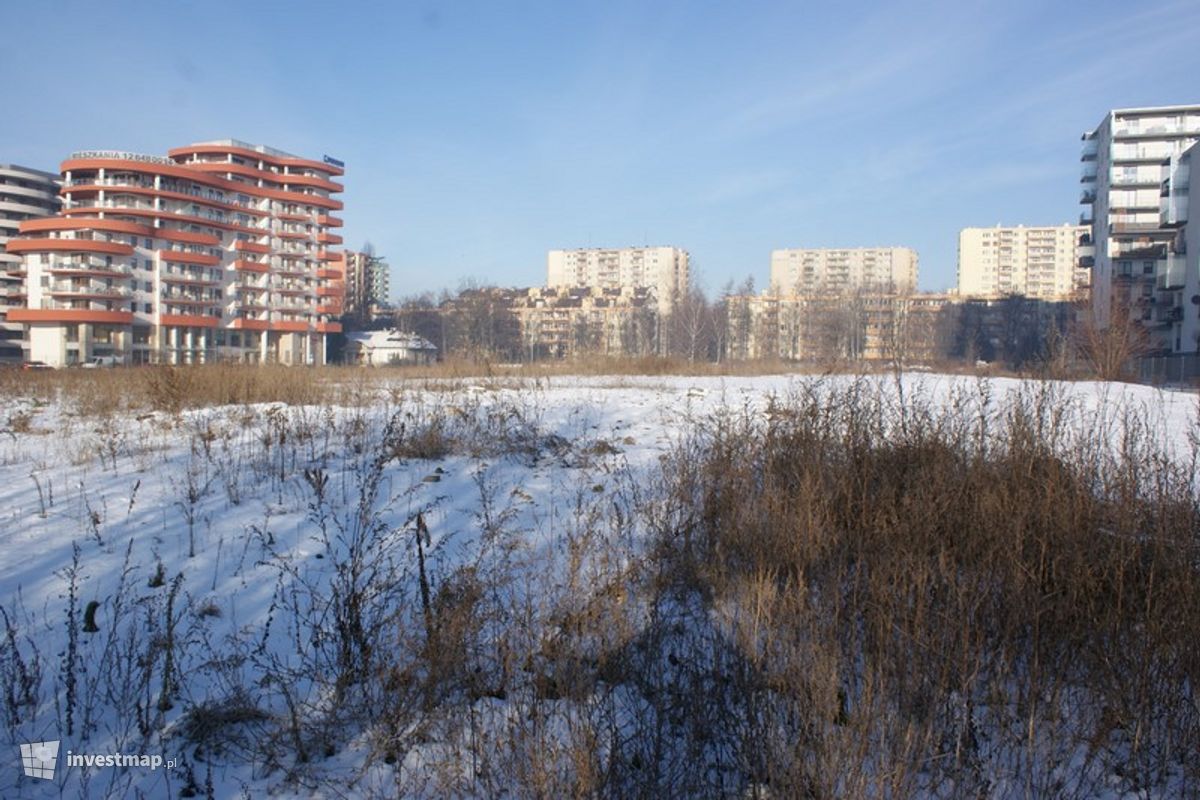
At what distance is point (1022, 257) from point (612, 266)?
6889 cm

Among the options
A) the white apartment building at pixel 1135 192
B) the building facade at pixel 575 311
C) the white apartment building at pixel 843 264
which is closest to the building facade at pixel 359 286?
the building facade at pixel 575 311

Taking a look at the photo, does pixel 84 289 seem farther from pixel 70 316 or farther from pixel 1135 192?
pixel 1135 192

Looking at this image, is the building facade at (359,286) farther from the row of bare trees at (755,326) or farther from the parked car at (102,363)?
the parked car at (102,363)

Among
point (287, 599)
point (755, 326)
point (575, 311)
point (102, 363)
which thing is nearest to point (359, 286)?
point (575, 311)

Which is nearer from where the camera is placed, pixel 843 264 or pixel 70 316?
pixel 70 316

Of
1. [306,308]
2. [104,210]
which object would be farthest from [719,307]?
[104,210]

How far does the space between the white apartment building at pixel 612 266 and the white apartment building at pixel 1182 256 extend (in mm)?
79728

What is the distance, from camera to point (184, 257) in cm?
6297

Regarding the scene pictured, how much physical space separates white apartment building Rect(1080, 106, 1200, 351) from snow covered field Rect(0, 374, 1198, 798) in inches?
2550

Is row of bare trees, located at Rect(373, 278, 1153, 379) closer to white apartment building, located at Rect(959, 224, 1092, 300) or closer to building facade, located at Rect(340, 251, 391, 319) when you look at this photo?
building facade, located at Rect(340, 251, 391, 319)

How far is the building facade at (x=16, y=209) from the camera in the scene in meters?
70.9

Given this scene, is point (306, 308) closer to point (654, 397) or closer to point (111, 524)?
point (654, 397)

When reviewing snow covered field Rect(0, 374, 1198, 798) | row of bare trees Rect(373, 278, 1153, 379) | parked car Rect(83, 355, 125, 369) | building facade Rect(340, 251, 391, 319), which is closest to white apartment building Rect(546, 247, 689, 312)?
building facade Rect(340, 251, 391, 319)

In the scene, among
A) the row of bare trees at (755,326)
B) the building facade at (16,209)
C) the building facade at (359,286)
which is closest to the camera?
the row of bare trees at (755,326)
